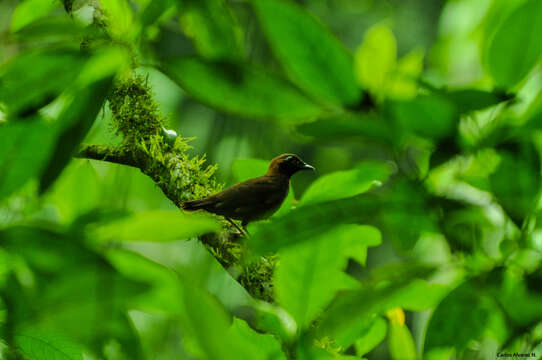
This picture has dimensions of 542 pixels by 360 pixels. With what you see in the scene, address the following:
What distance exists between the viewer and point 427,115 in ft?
0.82

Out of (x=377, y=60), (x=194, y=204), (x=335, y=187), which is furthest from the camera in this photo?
(x=194, y=204)

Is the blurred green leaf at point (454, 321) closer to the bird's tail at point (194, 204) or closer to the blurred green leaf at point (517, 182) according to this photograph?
the blurred green leaf at point (517, 182)

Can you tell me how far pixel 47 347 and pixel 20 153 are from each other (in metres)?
0.28

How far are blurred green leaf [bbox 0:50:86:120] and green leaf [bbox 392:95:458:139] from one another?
17cm

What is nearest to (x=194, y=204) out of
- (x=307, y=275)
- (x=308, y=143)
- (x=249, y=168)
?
(x=249, y=168)

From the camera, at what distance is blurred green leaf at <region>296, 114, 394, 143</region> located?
251 millimetres

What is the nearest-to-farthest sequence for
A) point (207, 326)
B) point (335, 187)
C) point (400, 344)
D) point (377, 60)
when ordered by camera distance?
point (207, 326)
point (377, 60)
point (335, 187)
point (400, 344)

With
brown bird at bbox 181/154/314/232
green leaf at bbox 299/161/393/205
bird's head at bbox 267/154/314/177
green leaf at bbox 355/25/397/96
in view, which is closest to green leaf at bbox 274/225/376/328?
green leaf at bbox 299/161/393/205

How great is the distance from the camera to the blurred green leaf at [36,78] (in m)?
0.26

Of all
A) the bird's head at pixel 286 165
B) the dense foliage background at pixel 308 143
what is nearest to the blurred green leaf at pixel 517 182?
the dense foliage background at pixel 308 143

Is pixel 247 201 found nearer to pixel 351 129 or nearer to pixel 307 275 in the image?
pixel 307 275

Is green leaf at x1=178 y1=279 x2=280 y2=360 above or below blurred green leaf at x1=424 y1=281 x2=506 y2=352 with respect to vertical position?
above

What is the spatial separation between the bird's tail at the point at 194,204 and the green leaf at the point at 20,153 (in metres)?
0.58

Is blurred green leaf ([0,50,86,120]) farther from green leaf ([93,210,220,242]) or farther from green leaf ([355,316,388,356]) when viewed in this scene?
green leaf ([355,316,388,356])
